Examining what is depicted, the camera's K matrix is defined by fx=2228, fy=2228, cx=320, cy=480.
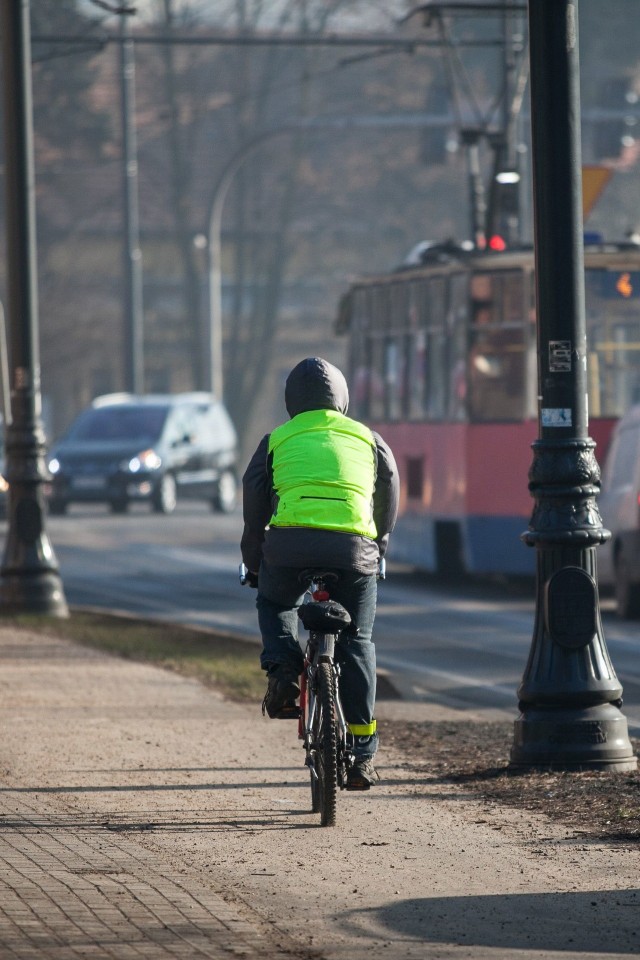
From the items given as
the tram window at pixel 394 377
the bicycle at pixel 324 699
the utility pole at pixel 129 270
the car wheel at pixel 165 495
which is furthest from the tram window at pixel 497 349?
the utility pole at pixel 129 270

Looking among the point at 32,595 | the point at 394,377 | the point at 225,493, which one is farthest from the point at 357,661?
the point at 225,493

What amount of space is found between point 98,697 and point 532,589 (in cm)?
1057

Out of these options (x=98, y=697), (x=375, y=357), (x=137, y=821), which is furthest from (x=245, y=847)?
(x=375, y=357)

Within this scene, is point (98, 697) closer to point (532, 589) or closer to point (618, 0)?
point (532, 589)

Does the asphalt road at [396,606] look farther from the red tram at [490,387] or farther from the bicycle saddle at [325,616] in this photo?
the bicycle saddle at [325,616]

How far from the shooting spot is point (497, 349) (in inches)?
815

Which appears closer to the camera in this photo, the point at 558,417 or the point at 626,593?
the point at 558,417

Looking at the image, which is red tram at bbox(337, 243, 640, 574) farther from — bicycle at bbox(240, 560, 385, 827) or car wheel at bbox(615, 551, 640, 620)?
bicycle at bbox(240, 560, 385, 827)

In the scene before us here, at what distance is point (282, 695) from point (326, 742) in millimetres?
408

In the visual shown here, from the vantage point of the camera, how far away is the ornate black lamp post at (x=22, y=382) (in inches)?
655

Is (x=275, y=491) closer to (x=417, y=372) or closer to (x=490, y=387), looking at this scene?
(x=490, y=387)

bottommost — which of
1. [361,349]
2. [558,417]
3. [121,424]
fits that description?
[558,417]

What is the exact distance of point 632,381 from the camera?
20.8 m

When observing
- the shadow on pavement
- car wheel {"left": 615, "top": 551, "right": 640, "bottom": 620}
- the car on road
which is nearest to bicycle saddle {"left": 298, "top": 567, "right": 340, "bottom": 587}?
the shadow on pavement
